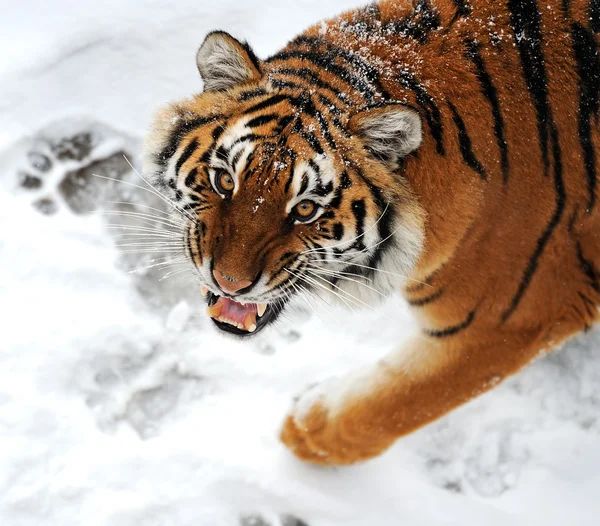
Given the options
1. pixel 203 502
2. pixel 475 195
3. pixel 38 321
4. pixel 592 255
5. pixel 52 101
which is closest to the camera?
pixel 475 195

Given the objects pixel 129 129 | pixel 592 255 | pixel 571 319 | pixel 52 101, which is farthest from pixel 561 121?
pixel 52 101

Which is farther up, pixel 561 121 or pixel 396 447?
pixel 561 121

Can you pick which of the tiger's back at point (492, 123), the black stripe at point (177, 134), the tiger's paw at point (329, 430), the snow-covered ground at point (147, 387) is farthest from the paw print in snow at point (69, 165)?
the tiger's back at point (492, 123)

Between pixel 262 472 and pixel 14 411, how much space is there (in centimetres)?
58

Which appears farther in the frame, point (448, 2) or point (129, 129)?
point (129, 129)

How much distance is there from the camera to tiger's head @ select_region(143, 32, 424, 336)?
1.00 m

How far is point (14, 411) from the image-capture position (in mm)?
1536

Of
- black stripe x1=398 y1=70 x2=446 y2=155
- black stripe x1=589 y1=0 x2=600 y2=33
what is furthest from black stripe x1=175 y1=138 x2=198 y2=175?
black stripe x1=589 y1=0 x2=600 y2=33

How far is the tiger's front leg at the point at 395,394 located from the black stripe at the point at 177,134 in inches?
23.5

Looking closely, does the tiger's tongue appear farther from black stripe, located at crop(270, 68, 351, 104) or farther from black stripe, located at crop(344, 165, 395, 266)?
black stripe, located at crop(270, 68, 351, 104)

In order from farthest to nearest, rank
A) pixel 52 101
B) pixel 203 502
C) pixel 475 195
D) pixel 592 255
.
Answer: pixel 52 101 → pixel 203 502 → pixel 592 255 → pixel 475 195

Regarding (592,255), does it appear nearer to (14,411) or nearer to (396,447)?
(396,447)

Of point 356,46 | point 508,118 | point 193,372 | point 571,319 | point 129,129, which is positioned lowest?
point 193,372

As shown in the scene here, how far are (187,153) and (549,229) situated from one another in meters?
0.63
